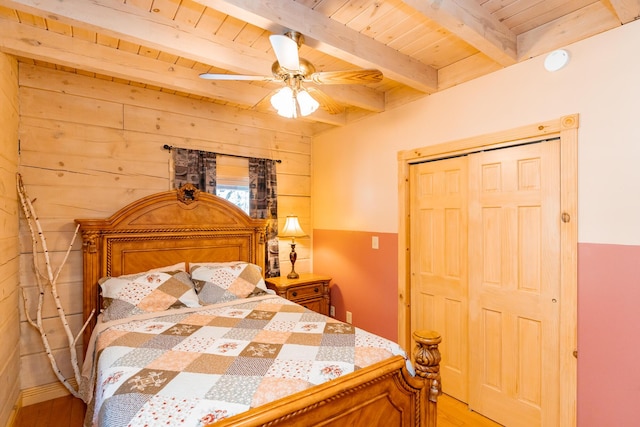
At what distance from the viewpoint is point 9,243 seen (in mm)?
2193

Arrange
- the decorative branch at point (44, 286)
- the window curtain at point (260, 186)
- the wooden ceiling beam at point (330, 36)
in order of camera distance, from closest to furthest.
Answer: the wooden ceiling beam at point (330, 36) < the decorative branch at point (44, 286) < the window curtain at point (260, 186)

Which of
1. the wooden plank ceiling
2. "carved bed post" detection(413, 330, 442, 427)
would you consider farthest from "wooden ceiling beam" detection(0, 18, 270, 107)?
"carved bed post" detection(413, 330, 442, 427)

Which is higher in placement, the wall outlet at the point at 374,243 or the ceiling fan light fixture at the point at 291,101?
the ceiling fan light fixture at the point at 291,101

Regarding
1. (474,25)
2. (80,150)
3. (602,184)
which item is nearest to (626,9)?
(474,25)

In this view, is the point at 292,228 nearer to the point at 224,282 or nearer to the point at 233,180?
the point at 233,180

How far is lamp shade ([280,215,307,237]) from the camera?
11.9ft

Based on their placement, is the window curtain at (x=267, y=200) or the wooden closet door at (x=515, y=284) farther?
the window curtain at (x=267, y=200)

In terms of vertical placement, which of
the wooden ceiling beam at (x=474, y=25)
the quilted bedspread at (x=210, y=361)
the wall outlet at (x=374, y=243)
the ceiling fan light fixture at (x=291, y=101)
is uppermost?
the wooden ceiling beam at (x=474, y=25)

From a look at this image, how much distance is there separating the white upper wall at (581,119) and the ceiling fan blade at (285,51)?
148 centimetres

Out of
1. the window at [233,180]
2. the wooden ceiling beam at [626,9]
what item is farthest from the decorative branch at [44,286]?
the wooden ceiling beam at [626,9]

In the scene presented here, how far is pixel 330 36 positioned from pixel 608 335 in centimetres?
232

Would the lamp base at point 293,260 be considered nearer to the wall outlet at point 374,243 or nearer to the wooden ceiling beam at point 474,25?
the wall outlet at point 374,243

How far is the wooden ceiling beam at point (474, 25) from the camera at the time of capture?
1.67 metres

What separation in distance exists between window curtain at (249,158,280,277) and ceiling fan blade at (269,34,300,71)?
6.39 ft
